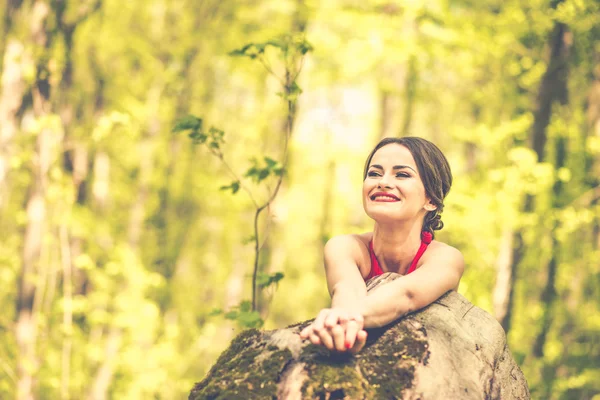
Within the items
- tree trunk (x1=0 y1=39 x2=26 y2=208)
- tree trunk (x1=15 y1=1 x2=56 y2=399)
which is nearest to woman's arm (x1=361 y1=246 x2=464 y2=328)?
tree trunk (x1=15 y1=1 x2=56 y2=399)

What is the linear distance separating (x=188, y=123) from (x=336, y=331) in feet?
6.73

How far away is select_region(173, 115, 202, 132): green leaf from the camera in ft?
11.4

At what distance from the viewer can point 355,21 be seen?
816 cm

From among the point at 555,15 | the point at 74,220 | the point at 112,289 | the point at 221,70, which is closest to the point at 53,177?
the point at 74,220

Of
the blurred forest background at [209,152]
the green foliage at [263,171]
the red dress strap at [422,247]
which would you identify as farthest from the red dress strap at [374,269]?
the green foliage at [263,171]

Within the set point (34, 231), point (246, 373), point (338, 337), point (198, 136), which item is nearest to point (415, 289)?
point (338, 337)

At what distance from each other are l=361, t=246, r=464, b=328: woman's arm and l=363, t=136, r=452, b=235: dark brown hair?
251 mm

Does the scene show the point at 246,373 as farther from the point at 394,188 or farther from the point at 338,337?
the point at 394,188

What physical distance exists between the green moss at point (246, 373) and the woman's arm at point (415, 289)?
0.38 meters

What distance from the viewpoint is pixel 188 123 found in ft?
11.5

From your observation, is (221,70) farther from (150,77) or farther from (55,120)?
(55,120)

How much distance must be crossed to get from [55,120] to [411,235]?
4.53 metres

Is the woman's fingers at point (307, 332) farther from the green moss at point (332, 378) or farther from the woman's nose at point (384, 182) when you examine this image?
the woman's nose at point (384, 182)

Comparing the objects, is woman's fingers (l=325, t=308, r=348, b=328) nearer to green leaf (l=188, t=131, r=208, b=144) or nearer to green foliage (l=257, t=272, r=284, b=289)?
green foliage (l=257, t=272, r=284, b=289)
